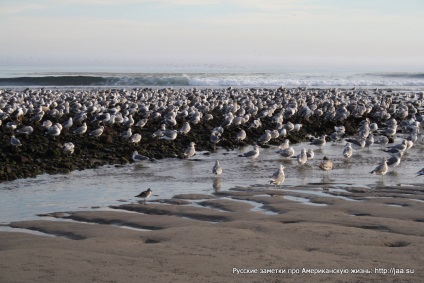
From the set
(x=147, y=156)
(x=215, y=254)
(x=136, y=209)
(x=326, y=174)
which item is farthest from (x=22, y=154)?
(x=215, y=254)

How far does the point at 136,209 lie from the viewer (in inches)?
419

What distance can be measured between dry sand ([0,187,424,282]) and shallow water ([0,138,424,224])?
3.39ft

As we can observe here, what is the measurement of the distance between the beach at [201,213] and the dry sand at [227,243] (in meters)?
0.02

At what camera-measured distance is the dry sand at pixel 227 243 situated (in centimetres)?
680

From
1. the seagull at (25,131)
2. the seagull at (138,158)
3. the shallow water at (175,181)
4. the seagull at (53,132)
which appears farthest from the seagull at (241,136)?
the seagull at (25,131)

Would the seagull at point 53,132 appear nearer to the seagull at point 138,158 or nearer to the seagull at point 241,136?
the seagull at point 138,158

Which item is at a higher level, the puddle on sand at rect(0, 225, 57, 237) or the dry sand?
the dry sand

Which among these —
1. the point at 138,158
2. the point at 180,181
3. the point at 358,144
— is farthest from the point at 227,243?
the point at 358,144

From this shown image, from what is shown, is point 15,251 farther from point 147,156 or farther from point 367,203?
point 147,156

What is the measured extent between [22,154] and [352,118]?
16333 millimetres

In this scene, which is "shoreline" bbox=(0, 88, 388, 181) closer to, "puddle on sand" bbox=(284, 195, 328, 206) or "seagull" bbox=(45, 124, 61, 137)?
"seagull" bbox=(45, 124, 61, 137)

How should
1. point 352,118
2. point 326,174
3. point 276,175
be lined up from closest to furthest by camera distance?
1. point 276,175
2. point 326,174
3. point 352,118

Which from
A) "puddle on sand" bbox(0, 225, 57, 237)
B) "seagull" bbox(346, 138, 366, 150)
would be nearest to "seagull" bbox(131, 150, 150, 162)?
"seagull" bbox(346, 138, 366, 150)

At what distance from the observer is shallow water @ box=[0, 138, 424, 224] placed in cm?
1145
